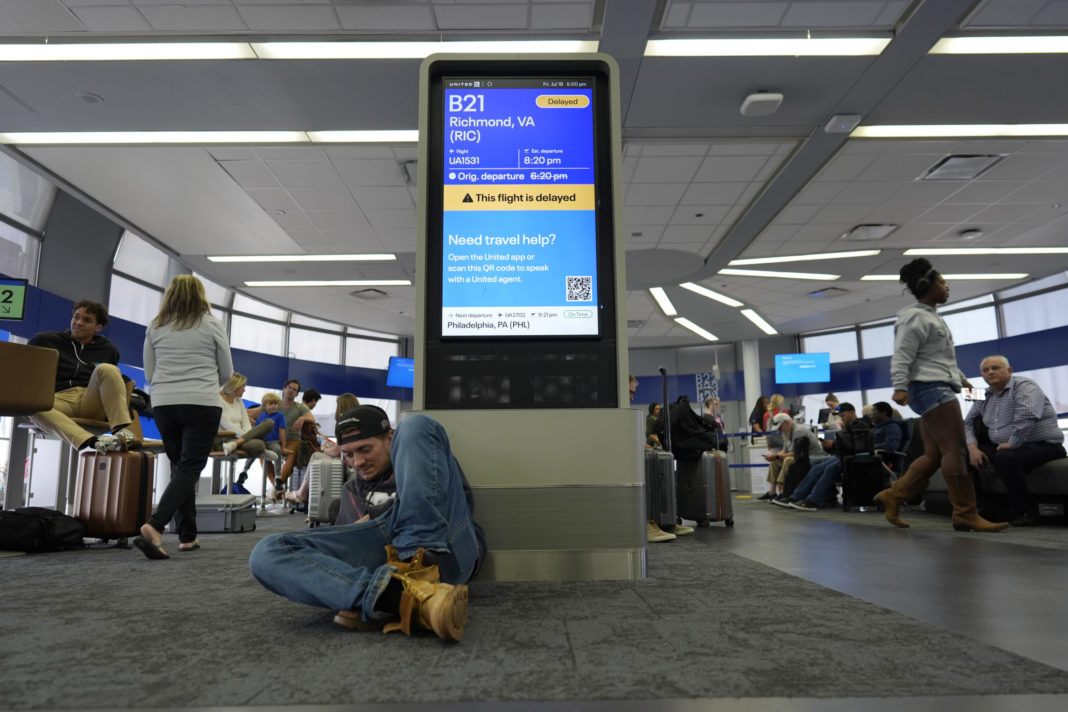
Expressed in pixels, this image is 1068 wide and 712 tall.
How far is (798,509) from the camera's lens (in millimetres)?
7645

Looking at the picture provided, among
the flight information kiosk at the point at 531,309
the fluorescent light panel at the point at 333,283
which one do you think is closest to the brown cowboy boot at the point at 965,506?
the flight information kiosk at the point at 531,309

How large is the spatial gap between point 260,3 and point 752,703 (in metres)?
5.43

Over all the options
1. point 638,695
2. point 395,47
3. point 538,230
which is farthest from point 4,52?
point 638,695

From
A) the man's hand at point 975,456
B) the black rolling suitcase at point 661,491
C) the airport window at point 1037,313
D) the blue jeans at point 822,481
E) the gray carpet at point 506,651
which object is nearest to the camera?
the gray carpet at point 506,651

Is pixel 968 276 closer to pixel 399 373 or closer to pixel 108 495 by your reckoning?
pixel 399 373

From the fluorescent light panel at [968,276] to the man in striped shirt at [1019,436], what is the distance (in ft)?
23.8

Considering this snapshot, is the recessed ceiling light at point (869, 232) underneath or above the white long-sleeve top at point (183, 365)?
above

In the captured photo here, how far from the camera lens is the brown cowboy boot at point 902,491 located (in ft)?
14.4

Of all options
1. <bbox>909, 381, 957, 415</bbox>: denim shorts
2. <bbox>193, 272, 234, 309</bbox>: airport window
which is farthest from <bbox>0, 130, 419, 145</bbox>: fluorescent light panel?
<bbox>193, 272, 234, 309</bbox>: airport window

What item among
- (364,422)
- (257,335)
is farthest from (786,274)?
(364,422)

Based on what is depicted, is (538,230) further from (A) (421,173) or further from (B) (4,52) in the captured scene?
(B) (4,52)

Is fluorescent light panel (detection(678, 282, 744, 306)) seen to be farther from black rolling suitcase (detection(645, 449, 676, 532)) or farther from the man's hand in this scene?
black rolling suitcase (detection(645, 449, 676, 532))

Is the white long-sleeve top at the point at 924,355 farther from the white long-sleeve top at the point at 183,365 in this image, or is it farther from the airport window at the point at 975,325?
the airport window at the point at 975,325

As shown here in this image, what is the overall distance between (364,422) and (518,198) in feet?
4.01
